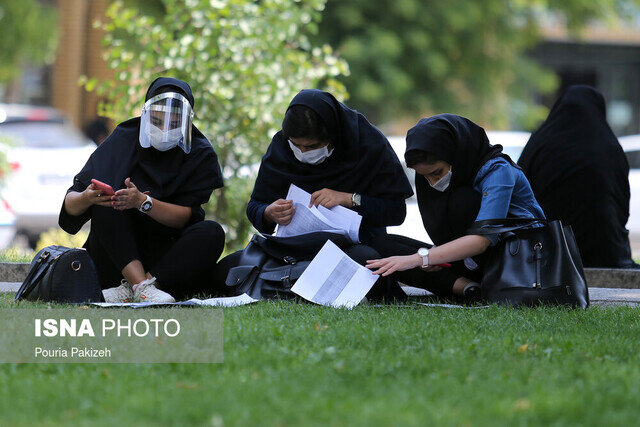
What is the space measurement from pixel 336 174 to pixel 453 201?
0.66 metres

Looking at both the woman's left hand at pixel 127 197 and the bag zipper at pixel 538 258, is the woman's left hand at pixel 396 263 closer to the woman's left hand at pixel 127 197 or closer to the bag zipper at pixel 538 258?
the bag zipper at pixel 538 258

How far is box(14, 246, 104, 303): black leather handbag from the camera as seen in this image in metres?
4.88

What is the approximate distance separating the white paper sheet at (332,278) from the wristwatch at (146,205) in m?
0.83

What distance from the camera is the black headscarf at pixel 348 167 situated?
5.41 m

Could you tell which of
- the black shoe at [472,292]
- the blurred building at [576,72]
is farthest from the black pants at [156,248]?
the blurred building at [576,72]

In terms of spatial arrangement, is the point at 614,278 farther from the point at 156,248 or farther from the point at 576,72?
the point at 576,72

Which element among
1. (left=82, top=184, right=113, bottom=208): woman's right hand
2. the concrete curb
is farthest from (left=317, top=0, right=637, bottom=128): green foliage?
(left=82, top=184, right=113, bottom=208): woman's right hand

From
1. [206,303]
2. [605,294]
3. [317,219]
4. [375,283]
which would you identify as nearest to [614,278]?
[605,294]

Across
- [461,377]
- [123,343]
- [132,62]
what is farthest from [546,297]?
[132,62]

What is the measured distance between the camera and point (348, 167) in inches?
213

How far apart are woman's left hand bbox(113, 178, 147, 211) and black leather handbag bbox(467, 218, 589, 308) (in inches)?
64.6

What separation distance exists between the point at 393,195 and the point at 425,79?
Answer: 10.3 meters

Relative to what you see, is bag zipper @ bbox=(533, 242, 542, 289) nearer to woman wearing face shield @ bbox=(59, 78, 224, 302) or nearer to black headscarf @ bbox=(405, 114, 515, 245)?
black headscarf @ bbox=(405, 114, 515, 245)

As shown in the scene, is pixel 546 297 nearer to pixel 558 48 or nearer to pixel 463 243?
pixel 463 243
